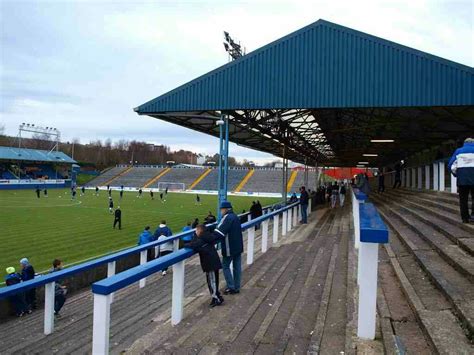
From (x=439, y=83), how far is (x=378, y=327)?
363 inches

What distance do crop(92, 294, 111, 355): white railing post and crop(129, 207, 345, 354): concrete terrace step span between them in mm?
692

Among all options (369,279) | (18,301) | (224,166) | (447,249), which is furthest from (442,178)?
(18,301)

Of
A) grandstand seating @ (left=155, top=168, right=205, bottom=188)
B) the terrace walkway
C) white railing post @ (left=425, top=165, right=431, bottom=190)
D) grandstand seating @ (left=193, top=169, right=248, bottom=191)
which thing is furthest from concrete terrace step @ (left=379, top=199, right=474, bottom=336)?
grandstand seating @ (left=155, top=168, right=205, bottom=188)

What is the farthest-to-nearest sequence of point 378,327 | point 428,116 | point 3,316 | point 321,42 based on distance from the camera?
point 428,116 < point 321,42 < point 3,316 < point 378,327

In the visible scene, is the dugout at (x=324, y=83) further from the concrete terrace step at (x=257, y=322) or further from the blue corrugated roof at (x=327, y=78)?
the concrete terrace step at (x=257, y=322)

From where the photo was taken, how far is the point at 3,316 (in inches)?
353

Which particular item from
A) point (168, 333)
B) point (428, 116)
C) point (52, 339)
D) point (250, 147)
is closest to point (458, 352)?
point (168, 333)

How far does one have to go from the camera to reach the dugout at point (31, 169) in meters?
57.5

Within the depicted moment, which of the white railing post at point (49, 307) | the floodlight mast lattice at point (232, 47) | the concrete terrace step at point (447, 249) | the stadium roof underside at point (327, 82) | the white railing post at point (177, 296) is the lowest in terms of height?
A: the white railing post at point (49, 307)

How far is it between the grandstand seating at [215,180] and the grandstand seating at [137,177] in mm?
11113

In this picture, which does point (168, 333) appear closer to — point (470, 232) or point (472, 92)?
point (470, 232)

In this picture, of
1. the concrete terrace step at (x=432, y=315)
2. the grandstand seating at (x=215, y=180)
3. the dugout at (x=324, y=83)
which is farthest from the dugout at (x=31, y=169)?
the concrete terrace step at (x=432, y=315)

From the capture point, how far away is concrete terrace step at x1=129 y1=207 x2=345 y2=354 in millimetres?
3982

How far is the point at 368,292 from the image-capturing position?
3.57m
